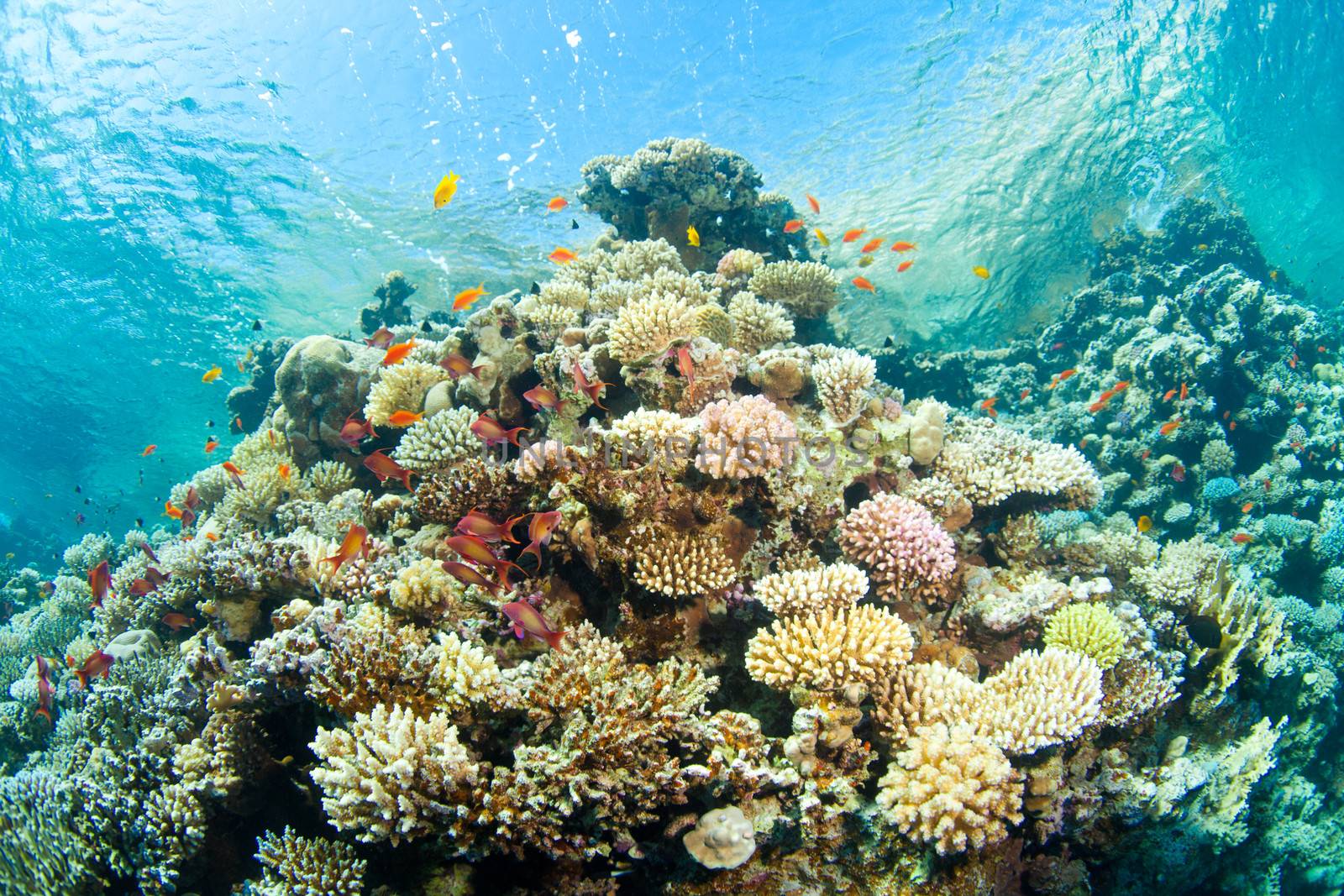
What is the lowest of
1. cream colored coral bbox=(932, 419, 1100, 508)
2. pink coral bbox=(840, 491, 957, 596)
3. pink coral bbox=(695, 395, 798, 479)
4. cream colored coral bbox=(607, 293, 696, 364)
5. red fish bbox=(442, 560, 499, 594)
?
red fish bbox=(442, 560, 499, 594)

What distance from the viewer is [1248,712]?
5.05 meters

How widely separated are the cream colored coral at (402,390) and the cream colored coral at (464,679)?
404 centimetres

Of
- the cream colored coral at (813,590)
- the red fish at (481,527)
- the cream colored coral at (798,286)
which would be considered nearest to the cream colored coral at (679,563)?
the cream colored coral at (813,590)

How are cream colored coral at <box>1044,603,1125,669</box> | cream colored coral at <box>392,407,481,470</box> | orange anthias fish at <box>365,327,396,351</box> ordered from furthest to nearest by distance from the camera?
orange anthias fish at <box>365,327,396,351</box> < cream colored coral at <box>392,407,481,470</box> < cream colored coral at <box>1044,603,1125,669</box>

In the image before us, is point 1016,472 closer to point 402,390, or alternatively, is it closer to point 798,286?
point 798,286

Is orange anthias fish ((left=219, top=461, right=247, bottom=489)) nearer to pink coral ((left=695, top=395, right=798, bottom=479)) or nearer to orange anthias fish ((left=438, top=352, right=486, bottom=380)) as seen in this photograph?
orange anthias fish ((left=438, top=352, right=486, bottom=380))

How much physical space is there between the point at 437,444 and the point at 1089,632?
6.12 metres

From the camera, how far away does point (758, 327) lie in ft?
22.4

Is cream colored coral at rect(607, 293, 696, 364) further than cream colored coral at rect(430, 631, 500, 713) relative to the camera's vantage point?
Yes

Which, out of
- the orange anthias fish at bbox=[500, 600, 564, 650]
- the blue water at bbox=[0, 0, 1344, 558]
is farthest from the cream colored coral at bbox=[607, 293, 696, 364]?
the blue water at bbox=[0, 0, 1344, 558]

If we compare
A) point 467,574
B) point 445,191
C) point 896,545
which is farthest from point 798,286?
point 467,574

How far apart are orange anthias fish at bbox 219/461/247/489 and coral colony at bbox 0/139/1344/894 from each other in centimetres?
49

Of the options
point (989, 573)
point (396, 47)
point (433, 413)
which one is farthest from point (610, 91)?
point (989, 573)

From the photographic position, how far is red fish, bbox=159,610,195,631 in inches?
224
